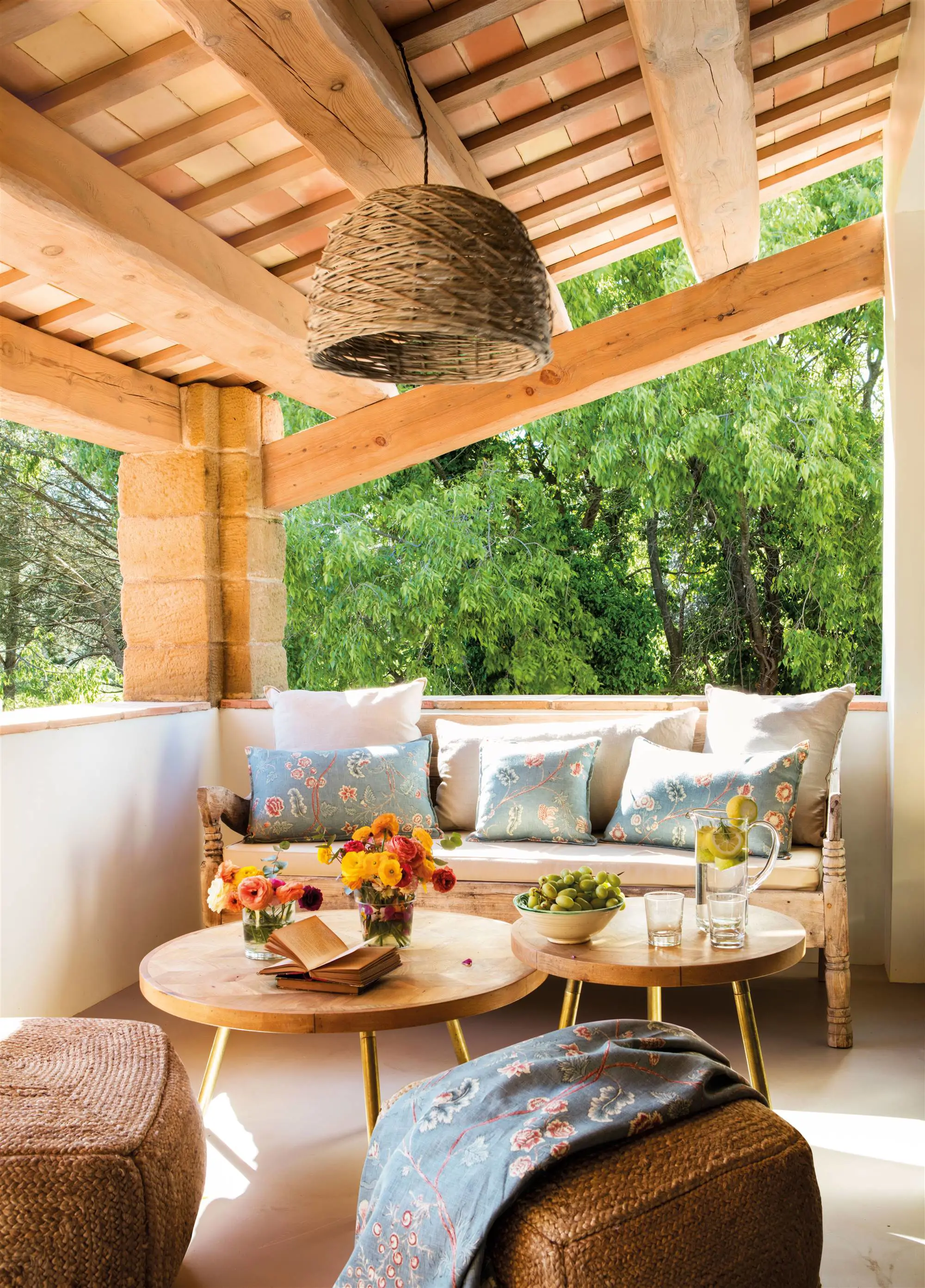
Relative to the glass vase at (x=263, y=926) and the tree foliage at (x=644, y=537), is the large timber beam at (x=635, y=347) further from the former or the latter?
the tree foliage at (x=644, y=537)

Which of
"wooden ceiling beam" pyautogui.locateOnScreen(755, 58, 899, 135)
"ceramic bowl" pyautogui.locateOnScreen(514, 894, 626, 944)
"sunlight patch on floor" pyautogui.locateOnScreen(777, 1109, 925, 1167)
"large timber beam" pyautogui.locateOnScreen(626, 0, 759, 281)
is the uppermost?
"wooden ceiling beam" pyautogui.locateOnScreen(755, 58, 899, 135)

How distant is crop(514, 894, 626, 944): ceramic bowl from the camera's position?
2277mm

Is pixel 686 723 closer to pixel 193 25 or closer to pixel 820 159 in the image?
pixel 820 159

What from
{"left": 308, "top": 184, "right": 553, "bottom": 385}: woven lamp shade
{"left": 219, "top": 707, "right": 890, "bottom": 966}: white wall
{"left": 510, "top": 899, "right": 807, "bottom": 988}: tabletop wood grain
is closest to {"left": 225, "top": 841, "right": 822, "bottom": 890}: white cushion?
{"left": 219, "top": 707, "right": 890, "bottom": 966}: white wall

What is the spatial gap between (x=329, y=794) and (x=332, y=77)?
2216mm

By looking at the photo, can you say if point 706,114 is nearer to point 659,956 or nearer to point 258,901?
point 659,956

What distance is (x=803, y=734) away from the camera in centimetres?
355

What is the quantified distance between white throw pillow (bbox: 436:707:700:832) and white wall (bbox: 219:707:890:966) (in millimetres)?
643

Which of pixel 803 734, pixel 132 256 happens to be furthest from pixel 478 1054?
pixel 132 256

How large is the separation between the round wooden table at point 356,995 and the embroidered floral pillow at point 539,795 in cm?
90

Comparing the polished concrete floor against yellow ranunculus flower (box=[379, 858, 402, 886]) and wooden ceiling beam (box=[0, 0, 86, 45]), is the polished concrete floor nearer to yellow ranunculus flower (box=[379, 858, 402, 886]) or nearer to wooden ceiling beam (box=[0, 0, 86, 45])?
yellow ranunculus flower (box=[379, 858, 402, 886])

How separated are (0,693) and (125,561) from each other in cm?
639

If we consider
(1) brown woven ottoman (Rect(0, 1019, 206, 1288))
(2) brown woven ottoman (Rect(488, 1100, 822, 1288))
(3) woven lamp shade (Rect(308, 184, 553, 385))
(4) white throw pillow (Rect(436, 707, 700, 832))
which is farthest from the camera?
(4) white throw pillow (Rect(436, 707, 700, 832))

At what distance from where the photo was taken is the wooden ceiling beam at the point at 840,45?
324 cm
